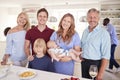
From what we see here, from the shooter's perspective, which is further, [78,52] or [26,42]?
[26,42]

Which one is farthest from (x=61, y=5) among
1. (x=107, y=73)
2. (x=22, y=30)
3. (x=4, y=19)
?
(x=22, y=30)

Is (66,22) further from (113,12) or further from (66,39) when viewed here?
(113,12)

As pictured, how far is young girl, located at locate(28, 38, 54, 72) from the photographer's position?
2150 mm

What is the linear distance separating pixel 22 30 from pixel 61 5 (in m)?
5.40

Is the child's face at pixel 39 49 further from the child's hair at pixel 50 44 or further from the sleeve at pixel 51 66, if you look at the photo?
the sleeve at pixel 51 66

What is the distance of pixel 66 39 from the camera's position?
2115 mm

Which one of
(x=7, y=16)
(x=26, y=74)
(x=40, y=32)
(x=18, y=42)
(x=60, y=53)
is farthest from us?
(x=7, y=16)

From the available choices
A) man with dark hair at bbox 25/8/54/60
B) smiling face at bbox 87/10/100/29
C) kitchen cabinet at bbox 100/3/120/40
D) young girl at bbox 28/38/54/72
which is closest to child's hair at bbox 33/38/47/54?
young girl at bbox 28/38/54/72

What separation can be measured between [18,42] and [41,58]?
503 millimetres

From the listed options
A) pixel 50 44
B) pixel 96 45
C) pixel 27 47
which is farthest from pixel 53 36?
pixel 96 45

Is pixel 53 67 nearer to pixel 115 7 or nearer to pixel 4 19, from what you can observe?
pixel 115 7

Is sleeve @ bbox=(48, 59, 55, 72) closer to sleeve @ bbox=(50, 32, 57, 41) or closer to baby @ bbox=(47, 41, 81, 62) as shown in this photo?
baby @ bbox=(47, 41, 81, 62)

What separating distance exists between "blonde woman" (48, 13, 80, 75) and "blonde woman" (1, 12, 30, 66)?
566 mm

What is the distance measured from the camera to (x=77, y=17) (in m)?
7.76
